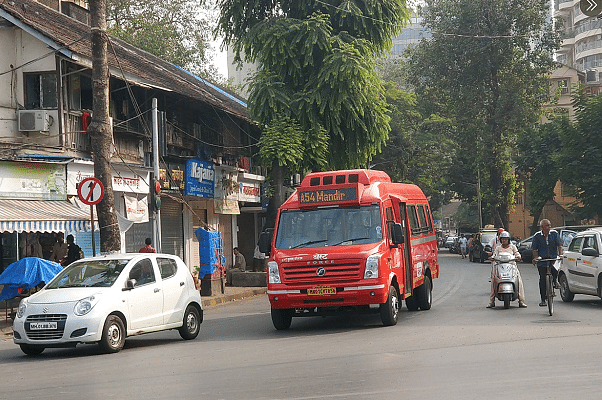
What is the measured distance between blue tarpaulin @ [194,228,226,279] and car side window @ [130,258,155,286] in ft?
33.6

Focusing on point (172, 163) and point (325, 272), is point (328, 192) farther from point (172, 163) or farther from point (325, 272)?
point (172, 163)

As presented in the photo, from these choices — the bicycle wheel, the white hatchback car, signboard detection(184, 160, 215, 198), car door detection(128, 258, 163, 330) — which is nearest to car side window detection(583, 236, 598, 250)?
the bicycle wheel

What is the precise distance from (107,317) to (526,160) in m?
43.6

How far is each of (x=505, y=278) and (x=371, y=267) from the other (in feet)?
14.6

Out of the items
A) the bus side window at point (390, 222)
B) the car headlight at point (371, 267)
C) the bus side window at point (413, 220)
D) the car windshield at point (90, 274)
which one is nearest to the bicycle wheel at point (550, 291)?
the bus side window at point (413, 220)

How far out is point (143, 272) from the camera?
14.2m

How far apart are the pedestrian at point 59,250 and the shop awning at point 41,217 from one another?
96cm

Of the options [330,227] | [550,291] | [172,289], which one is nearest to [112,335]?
[172,289]

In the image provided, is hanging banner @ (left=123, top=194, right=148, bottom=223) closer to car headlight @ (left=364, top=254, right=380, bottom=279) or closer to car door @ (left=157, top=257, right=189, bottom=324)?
car door @ (left=157, top=257, right=189, bottom=324)

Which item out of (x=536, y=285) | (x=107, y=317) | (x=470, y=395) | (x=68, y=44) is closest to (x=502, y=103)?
(x=536, y=285)

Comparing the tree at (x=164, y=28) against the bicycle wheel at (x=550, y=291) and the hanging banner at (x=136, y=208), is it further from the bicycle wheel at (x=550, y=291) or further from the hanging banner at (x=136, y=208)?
the bicycle wheel at (x=550, y=291)

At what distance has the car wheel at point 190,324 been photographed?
14.7 metres

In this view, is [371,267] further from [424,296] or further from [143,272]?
[424,296]

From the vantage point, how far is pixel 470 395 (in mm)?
7824
